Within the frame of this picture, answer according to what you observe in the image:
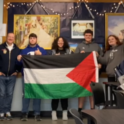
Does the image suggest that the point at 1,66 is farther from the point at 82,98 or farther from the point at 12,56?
the point at 82,98

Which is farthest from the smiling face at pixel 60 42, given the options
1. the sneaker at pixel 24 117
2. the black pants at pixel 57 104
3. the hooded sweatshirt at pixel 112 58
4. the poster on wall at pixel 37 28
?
the sneaker at pixel 24 117

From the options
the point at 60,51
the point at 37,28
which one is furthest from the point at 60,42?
the point at 37,28

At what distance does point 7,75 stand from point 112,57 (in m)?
2.14

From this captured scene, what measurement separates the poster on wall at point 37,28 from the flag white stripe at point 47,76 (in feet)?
2.53

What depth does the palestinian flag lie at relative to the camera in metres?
3.76

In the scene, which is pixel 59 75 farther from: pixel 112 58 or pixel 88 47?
pixel 112 58

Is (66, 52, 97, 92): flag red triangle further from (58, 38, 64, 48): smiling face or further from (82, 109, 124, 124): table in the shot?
(82, 109, 124, 124): table

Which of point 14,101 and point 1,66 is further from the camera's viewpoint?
point 14,101

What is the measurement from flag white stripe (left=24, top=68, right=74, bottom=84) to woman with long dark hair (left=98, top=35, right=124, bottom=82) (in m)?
0.73

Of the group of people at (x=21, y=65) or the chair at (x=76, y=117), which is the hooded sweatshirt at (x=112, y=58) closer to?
the group of people at (x=21, y=65)

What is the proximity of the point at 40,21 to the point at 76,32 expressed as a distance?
2.80ft

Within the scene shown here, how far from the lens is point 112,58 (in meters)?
3.81

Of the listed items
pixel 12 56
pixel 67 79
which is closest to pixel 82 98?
pixel 67 79

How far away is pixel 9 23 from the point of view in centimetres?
434
